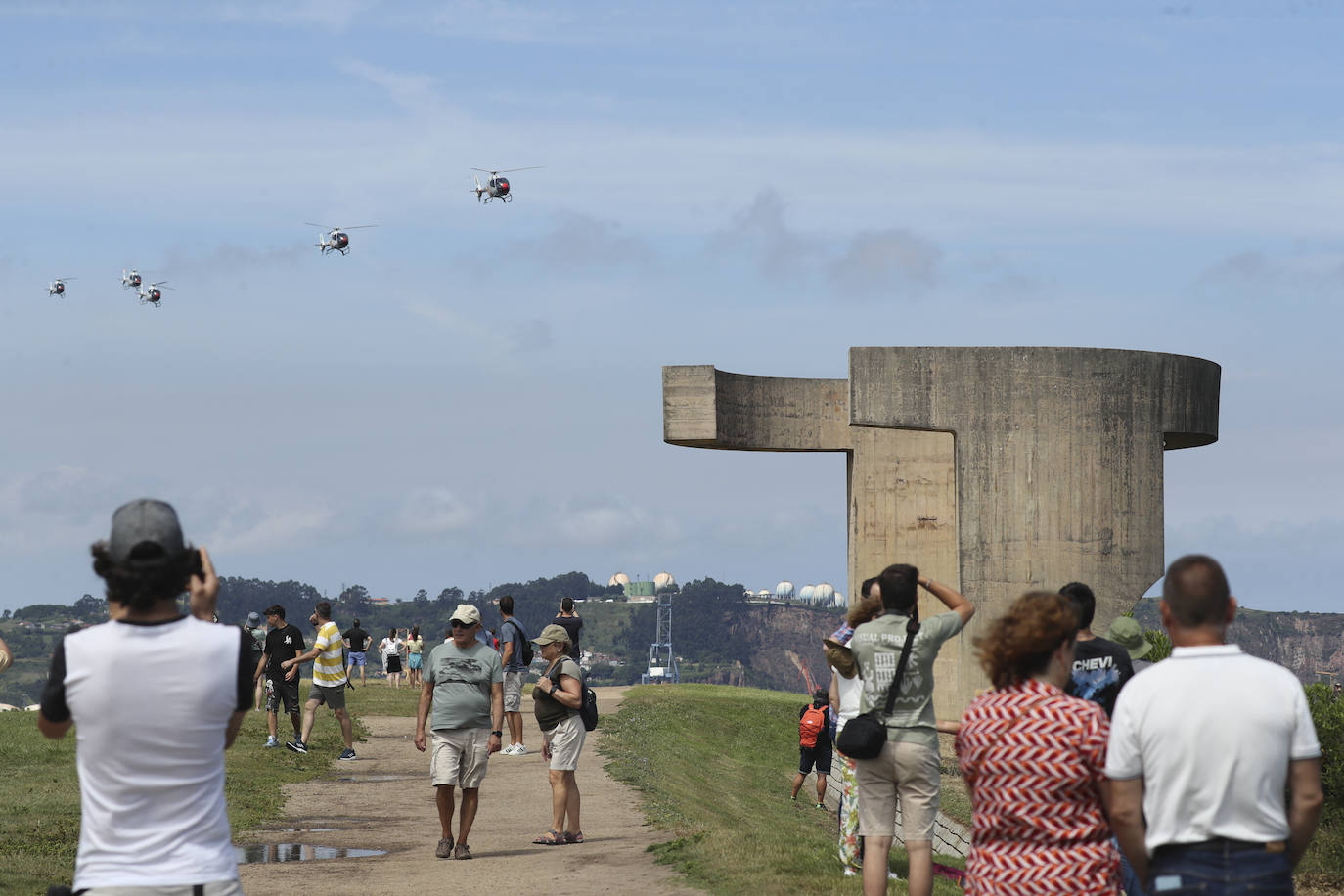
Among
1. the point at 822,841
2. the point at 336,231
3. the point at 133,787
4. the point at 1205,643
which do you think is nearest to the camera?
the point at 133,787

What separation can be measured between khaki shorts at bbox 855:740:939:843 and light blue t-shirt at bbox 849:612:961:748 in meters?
0.08

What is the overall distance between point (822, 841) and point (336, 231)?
49.2 meters

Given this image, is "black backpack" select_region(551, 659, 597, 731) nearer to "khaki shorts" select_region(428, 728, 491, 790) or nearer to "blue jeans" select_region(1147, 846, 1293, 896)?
"khaki shorts" select_region(428, 728, 491, 790)

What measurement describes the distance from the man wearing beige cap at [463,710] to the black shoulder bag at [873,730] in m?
4.15

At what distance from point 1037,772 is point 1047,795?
0.28 feet

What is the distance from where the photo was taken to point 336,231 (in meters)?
58.2

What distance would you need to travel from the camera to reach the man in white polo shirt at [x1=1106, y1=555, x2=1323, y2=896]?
4.50 metres

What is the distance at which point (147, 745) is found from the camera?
4176 mm

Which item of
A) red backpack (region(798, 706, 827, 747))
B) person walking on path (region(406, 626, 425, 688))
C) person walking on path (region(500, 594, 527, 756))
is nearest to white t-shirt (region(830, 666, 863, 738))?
person walking on path (region(500, 594, 527, 756))

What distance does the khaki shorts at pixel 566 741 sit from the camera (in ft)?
38.1

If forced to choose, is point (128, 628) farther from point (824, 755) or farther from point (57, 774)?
point (824, 755)

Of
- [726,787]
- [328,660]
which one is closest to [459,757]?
[328,660]

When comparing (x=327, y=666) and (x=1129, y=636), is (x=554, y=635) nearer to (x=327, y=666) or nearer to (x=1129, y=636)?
(x=1129, y=636)

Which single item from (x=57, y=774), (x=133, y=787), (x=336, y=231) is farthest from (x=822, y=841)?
(x=336, y=231)
